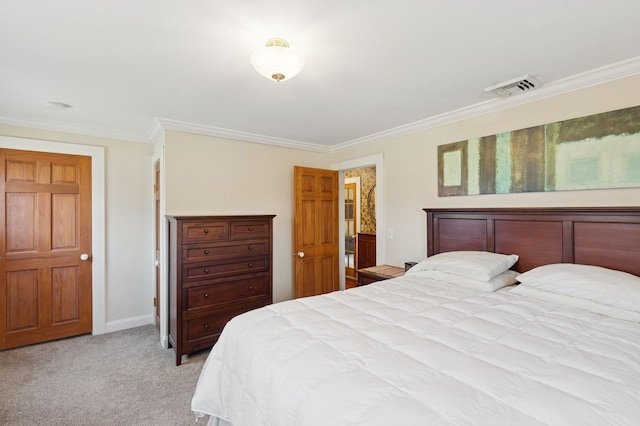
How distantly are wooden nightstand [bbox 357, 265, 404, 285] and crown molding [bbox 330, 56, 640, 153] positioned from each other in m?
1.57

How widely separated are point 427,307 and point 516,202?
1.45 meters

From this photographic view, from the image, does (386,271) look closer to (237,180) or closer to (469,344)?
(469,344)

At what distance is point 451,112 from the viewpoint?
9.59 ft

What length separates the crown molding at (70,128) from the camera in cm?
308

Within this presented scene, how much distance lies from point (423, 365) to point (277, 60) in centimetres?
161

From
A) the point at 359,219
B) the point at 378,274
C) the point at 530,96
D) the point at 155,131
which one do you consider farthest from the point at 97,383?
the point at 359,219

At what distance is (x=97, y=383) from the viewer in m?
2.47

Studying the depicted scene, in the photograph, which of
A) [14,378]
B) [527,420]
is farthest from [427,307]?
[14,378]

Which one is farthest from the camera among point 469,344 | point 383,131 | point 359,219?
point 359,219

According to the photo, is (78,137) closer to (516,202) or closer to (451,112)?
(451,112)

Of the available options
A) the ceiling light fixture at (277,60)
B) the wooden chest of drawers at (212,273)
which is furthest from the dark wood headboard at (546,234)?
the ceiling light fixture at (277,60)

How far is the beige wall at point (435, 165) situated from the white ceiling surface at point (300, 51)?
0.16m

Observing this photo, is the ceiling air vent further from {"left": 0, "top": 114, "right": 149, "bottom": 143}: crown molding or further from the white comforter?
{"left": 0, "top": 114, "right": 149, "bottom": 143}: crown molding

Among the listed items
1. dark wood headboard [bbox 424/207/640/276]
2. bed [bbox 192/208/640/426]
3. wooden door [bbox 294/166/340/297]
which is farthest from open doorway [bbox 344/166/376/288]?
bed [bbox 192/208/640/426]
